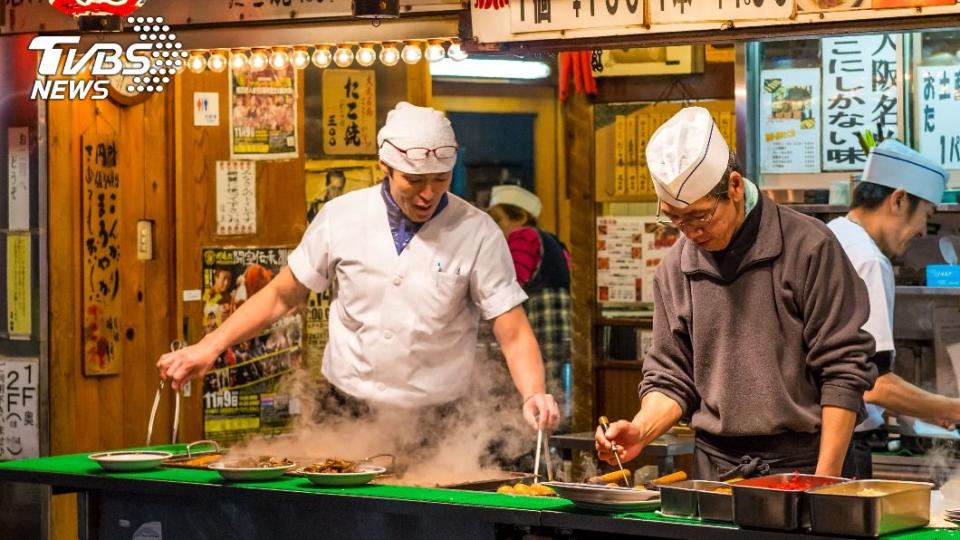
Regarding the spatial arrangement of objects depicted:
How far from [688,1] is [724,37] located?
204 millimetres

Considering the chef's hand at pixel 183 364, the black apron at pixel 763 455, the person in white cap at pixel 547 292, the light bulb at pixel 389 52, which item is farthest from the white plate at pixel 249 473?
the person in white cap at pixel 547 292

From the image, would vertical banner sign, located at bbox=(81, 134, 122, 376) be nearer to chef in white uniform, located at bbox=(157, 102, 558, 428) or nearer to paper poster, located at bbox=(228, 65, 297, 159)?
paper poster, located at bbox=(228, 65, 297, 159)

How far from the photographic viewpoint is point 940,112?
287 inches

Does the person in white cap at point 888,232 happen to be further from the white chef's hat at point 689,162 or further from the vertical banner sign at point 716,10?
the white chef's hat at point 689,162

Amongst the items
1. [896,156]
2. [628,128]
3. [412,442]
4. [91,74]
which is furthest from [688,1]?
[628,128]

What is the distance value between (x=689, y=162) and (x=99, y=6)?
11.1ft

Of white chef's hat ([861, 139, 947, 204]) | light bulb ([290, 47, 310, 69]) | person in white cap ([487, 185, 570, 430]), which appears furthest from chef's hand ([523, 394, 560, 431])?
person in white cap ([487, 185, 570, 430])

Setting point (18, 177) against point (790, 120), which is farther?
point (18, 177)

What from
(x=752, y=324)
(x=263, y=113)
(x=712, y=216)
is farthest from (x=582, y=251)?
(x=712, y=216)

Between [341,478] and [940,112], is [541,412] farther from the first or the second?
[940,112]

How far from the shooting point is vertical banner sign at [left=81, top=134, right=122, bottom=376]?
7.90m

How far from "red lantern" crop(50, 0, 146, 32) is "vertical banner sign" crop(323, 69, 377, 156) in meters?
1.85

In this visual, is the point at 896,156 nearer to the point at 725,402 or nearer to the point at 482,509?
the point at 725,402

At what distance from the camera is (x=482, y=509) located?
14.3 ft
